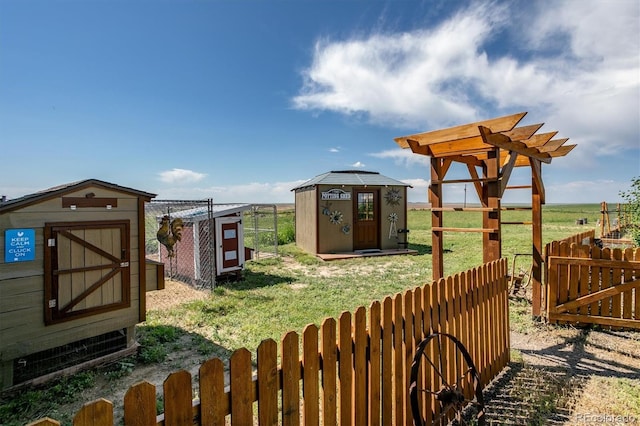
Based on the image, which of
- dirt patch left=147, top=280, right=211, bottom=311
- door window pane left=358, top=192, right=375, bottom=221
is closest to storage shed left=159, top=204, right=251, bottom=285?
dirt patch left=147, top=280, right=211, bottom=311

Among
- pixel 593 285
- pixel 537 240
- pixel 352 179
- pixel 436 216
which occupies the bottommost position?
pixel 593 285

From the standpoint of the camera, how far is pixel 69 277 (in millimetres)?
3328

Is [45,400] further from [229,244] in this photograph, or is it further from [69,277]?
[229,244]

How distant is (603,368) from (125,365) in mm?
5297

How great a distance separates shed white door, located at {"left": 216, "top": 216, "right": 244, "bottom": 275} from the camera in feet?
24.1

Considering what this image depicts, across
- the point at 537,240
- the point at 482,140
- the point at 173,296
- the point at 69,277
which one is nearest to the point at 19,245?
the point at 69,277

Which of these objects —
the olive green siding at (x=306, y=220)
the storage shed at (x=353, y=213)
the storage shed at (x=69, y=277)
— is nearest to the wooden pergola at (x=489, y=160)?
the storage shed at (x=69, y=277)

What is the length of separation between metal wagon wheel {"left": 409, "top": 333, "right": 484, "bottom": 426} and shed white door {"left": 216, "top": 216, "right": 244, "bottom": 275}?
5.92 metres

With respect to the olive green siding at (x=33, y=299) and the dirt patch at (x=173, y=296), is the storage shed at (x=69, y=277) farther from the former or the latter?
the dirt patch at (x=173, y=296)

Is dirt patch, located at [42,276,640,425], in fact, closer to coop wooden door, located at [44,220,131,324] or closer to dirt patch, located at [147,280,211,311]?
coop wooden door, located at [44,220,131,324]

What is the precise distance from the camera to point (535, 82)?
24.2ft

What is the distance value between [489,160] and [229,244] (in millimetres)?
5864

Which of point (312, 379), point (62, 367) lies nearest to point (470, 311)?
point (312, 379)

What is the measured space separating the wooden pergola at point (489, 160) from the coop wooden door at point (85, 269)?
3726mm
